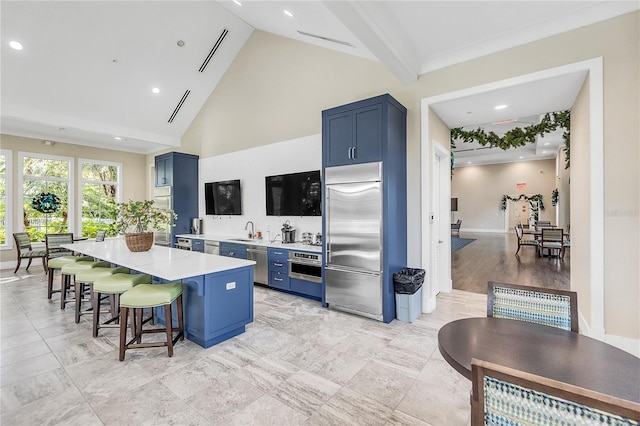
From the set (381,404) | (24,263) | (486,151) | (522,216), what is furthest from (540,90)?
(522,216)

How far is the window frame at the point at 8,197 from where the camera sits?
22.4ft

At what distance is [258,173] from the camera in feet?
19.9

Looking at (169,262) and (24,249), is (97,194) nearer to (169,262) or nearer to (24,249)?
(24,249)

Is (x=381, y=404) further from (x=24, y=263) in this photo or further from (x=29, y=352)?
(x=24, y=263)

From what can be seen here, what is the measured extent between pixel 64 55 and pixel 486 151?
13291 mm

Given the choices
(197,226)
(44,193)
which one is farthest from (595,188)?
(44,193)

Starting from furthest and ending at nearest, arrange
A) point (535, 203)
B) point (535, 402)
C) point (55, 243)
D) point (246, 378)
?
point (535, 203), point (55, 243), point (246, 378), point (535, 402)

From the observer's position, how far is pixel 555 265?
7.02 m

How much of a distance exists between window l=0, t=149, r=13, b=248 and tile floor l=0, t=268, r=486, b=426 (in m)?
4.80

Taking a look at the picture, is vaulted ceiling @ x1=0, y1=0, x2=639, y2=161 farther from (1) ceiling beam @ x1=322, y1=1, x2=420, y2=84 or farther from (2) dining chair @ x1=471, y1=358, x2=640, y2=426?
(2) dining chair @ x1=471, y1=358, x2=640, y2=426

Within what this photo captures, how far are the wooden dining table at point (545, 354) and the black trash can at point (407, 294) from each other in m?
1.93

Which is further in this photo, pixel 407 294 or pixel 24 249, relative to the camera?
pixel 24 249

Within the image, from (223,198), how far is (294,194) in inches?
89.5

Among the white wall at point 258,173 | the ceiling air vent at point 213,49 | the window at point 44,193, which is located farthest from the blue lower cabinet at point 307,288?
the window at point 44,193
